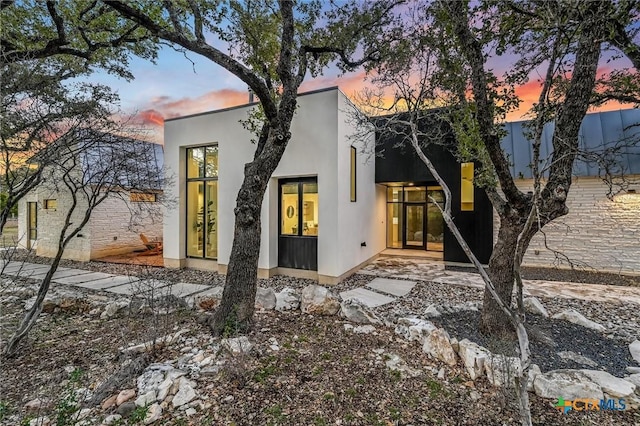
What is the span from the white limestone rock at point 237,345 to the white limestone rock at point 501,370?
2.39 metres

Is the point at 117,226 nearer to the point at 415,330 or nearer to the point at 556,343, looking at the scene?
the point at 415,330

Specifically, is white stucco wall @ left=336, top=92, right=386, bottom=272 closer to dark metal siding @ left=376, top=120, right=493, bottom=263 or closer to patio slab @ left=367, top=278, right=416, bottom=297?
dark metal siding @ left=376, top=120, right=493, bottom=263

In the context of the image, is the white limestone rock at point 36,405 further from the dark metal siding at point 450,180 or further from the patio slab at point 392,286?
the dark metal siding at point 450,180

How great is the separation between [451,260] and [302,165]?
19.7ft

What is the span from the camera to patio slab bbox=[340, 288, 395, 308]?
544 centimetres

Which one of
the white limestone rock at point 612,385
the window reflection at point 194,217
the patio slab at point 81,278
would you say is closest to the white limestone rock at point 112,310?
the patio slab at point 81,278

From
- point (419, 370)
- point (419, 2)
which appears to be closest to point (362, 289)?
point (419, 370)

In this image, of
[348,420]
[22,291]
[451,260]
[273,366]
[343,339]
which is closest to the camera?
[348,420]

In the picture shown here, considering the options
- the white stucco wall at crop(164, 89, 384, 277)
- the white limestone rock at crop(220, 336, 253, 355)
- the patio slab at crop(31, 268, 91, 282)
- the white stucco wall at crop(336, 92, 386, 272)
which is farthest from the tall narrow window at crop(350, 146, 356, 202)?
the patio slab at crop(31, 268, 91, 282)

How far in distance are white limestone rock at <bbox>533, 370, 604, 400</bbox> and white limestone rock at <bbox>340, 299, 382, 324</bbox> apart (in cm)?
181

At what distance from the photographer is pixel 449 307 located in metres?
4.60

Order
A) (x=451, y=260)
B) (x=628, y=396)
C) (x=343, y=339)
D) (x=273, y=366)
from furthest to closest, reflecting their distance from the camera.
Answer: (x=451, y=260) < (x=343, y=339) < (x=273, y=366) < (x=628, y=396)

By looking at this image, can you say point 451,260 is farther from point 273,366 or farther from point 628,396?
point 273,366

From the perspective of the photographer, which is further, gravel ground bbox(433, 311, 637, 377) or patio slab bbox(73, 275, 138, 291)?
patio slab bbox(73, 275, 138, 291)
